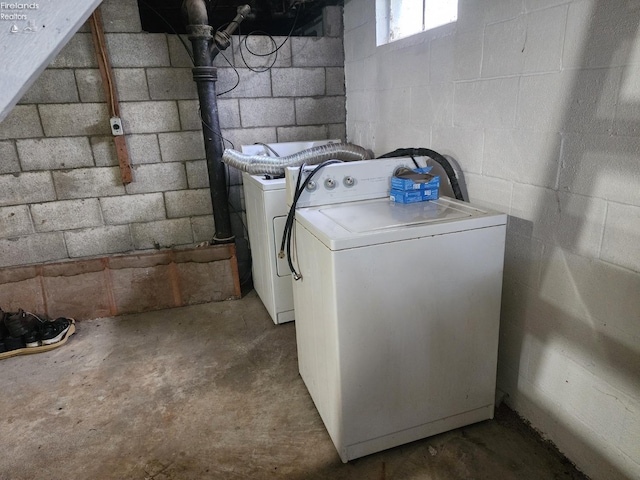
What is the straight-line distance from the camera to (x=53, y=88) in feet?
8.20

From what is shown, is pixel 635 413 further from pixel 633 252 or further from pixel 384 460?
pixel 384 460

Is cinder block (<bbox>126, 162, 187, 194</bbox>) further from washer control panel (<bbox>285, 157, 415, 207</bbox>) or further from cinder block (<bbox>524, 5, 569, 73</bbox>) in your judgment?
cinder block (<bbox>524, 5, 569, 73</bbox>)

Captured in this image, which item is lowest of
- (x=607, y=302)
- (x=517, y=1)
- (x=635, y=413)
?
(x=635, y=413)

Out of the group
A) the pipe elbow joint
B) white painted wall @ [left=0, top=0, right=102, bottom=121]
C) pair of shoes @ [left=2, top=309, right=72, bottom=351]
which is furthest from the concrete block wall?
white painted wall @ [left=0, top=0, right=102, bottom=121]

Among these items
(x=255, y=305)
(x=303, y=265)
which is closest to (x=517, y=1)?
(x=303, y=265)

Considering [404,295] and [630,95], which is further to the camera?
[404,295]

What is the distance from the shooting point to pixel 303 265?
158 cm

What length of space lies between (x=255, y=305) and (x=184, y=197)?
907 mm

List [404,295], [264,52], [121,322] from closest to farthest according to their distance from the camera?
[404,295]
[121,322]
[264,52]

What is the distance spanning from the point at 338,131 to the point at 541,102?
1881 millimetres

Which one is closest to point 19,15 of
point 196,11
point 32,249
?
point 196,11

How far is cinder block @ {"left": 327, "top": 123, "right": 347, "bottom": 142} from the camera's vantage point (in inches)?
123

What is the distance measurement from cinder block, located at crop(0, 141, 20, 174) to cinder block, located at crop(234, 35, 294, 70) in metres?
1.39

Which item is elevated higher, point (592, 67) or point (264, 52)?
point (264, 52)
